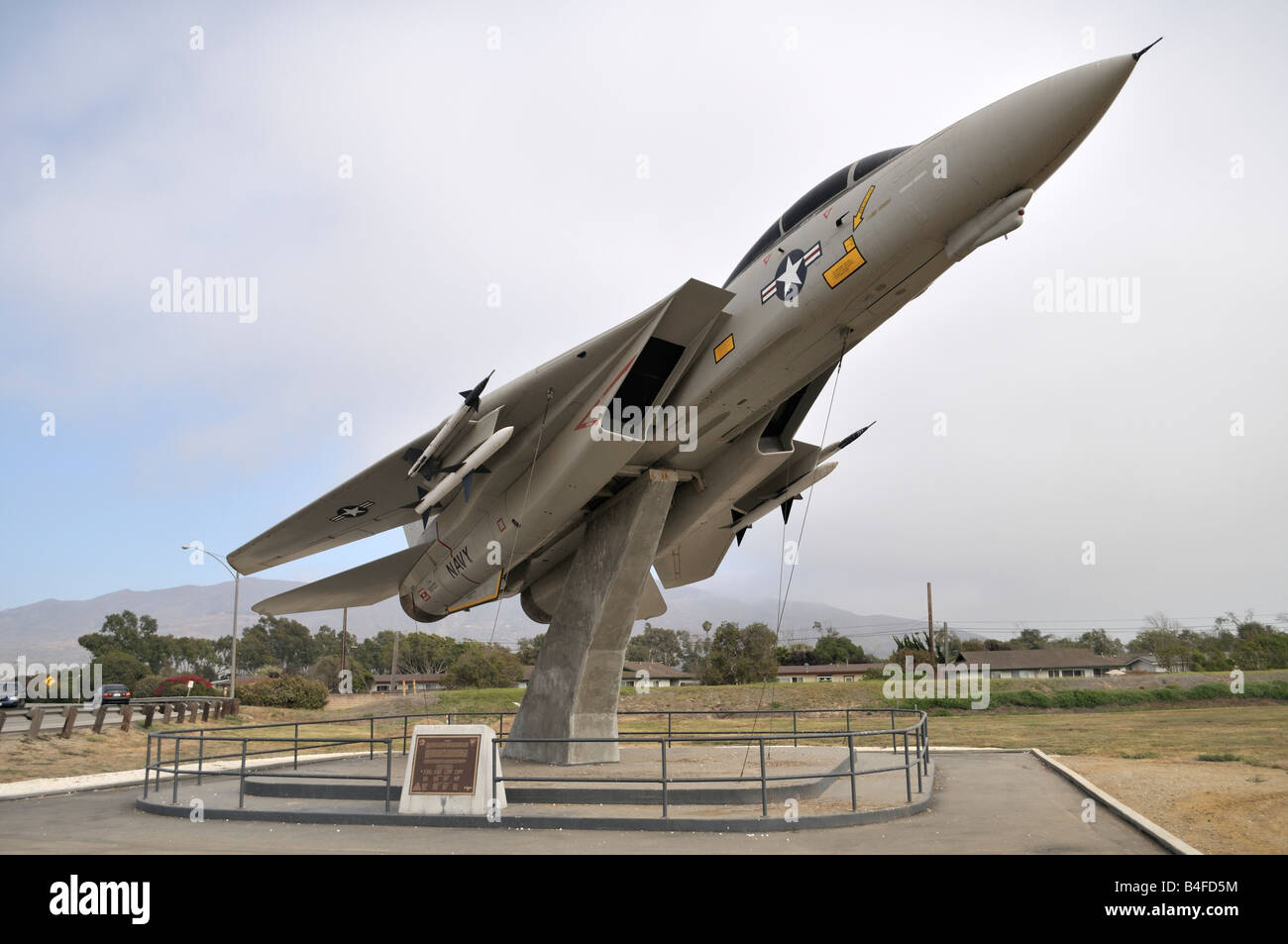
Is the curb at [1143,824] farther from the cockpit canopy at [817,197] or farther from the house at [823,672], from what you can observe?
the house at [823,672]

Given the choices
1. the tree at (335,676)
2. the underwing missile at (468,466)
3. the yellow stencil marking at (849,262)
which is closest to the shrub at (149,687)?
the tree at (335,676)

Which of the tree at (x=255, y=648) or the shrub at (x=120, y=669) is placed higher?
the shrub at (x=120, y=669)

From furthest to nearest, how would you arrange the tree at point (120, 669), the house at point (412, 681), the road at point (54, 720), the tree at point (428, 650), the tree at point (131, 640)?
the tree at point (428, 650), the house at point (412, 681), the tree at point (131, 640), the tree at point (120, 669), the road at point (54, 720)

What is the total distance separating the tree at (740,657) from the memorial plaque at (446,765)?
3657 centimetres

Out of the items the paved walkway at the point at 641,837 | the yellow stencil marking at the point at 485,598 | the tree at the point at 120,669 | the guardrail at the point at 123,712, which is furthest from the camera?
the tree at the point at 120,669

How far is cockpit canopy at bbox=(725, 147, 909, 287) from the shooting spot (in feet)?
29.3

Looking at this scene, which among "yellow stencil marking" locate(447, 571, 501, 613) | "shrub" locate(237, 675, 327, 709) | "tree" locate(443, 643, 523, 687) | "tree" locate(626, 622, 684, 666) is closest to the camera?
"yellow stencil marking" locate(447, 571, 501, 613)

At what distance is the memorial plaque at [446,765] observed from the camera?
866cm

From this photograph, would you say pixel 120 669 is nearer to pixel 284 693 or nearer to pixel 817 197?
pixel 284 693

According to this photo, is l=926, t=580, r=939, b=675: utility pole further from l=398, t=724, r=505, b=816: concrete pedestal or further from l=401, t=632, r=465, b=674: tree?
l=401, t=632, r=465, b=674: tree

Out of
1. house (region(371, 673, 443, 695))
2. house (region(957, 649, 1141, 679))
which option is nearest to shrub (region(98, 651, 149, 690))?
house (region(371, 673, 443, 695))

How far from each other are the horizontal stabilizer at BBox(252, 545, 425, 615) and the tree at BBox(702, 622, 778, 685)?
105 ft

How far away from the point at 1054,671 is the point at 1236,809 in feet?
208
